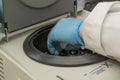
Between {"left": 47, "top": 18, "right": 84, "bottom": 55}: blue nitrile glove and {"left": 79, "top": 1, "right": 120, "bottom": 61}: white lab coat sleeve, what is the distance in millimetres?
46

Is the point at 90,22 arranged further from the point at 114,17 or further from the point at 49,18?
the point at 49,18

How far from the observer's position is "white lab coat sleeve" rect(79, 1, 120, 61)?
0.96 meters

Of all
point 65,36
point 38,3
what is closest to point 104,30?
point 65,36

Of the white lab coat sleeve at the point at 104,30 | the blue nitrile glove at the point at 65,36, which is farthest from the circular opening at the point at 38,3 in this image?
the white lab coat sleeve at the point at 104,30

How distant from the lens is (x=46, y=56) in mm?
1081

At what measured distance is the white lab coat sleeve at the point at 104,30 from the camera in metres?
0.96

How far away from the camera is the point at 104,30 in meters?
0.98

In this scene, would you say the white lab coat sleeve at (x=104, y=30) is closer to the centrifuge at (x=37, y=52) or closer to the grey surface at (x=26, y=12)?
the centrifuge at (x=37, y=52)

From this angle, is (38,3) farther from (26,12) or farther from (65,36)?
(65,36)

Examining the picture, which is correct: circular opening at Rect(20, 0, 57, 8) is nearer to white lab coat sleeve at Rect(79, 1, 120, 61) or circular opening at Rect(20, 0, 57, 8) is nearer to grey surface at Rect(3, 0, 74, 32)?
grey surface at Rect(3, 0, 74, 32)

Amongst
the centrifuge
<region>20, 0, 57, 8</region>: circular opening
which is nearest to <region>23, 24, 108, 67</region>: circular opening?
the centrifuge

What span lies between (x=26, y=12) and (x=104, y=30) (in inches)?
15.7

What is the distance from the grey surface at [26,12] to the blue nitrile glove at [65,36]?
0.42ft

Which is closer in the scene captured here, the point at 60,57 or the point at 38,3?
the point at 60,57
